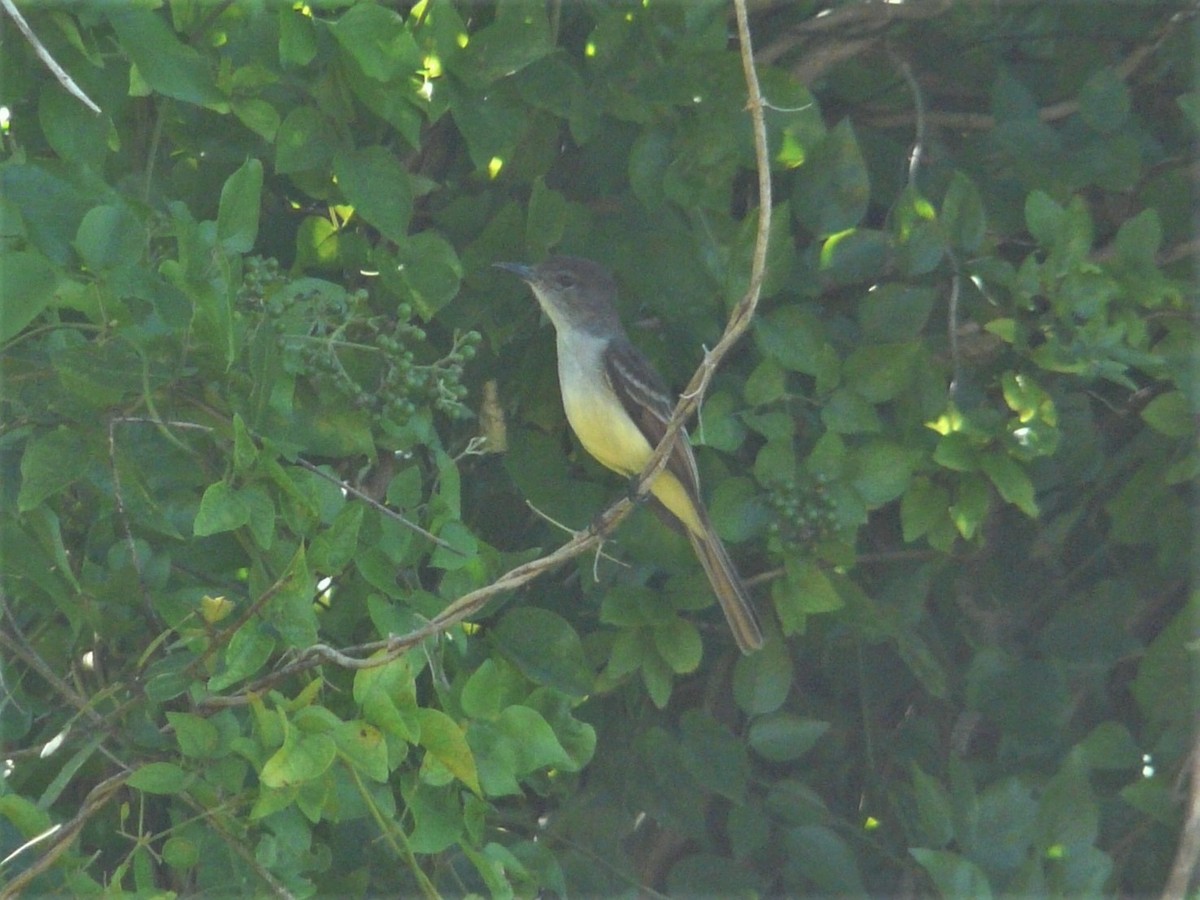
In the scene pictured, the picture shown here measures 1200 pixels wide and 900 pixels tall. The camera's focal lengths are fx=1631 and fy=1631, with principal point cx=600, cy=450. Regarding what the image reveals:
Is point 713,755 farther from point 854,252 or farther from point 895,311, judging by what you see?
point 854,252

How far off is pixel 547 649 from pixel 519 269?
0.92m

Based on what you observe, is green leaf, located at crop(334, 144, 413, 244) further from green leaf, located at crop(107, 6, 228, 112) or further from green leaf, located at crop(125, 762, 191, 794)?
green leaf, located at crop(125, 762, 191, 794)

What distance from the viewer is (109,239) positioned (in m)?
2.72

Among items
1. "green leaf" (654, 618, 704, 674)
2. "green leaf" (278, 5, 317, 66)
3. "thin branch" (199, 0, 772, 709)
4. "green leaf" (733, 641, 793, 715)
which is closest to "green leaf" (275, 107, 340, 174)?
"green leaf" (278, 5, 317, 66)

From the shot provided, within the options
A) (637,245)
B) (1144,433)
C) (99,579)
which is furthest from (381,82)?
(1144,433)

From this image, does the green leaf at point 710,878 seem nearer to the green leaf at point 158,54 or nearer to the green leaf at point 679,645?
the green leaf at point 679,645

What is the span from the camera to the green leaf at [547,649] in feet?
11.3

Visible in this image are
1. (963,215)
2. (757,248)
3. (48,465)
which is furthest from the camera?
(963,215)

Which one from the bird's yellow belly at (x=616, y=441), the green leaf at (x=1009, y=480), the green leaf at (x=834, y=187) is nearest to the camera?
the green leaf at (x=1009, y=480)

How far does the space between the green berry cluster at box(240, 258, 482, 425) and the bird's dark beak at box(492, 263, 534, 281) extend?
457mm

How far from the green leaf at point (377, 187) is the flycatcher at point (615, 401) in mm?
482

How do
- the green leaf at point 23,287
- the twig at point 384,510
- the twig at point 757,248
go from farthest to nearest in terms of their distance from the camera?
the twig at point 384,510, the green leaf at point 23,287, the twig at point 757,248

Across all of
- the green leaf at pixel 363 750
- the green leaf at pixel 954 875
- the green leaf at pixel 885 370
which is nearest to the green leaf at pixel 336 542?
the green leaf at pixel 363 750

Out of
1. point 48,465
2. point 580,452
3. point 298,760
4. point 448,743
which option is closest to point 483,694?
point 448,743
